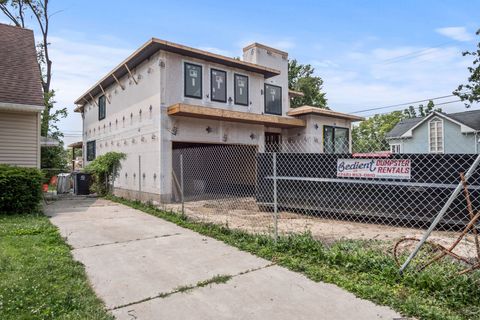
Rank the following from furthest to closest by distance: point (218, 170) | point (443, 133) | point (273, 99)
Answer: point (443, 133)
point (218, 170)
point (273, 99)

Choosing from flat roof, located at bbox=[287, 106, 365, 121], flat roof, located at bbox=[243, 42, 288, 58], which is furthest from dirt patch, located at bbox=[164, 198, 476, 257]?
flat roof, located at bbox=[243, 42, 288, 58]

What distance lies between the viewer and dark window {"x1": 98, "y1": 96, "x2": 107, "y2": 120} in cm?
1698

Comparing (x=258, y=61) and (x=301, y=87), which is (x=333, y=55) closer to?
(x=258, y=61)

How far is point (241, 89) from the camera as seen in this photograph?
13.8 meters

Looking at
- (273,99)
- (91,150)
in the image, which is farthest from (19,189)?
(91,150)

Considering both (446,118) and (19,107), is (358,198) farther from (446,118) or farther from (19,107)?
(446,118)

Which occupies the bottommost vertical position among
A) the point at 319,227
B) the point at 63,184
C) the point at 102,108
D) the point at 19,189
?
the point at 319,227

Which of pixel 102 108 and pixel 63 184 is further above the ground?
pixel 102 108

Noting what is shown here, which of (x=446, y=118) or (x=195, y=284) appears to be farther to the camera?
(x=446, y=118)

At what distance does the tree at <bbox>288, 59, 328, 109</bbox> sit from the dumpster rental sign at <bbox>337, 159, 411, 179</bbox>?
92.4 ft

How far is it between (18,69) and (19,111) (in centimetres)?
230

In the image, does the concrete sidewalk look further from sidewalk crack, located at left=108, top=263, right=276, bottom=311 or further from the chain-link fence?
the chain-link fence

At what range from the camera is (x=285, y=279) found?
3.81 metres

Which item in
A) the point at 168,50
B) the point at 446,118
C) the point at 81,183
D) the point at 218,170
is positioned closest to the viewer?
the point at 168,50
